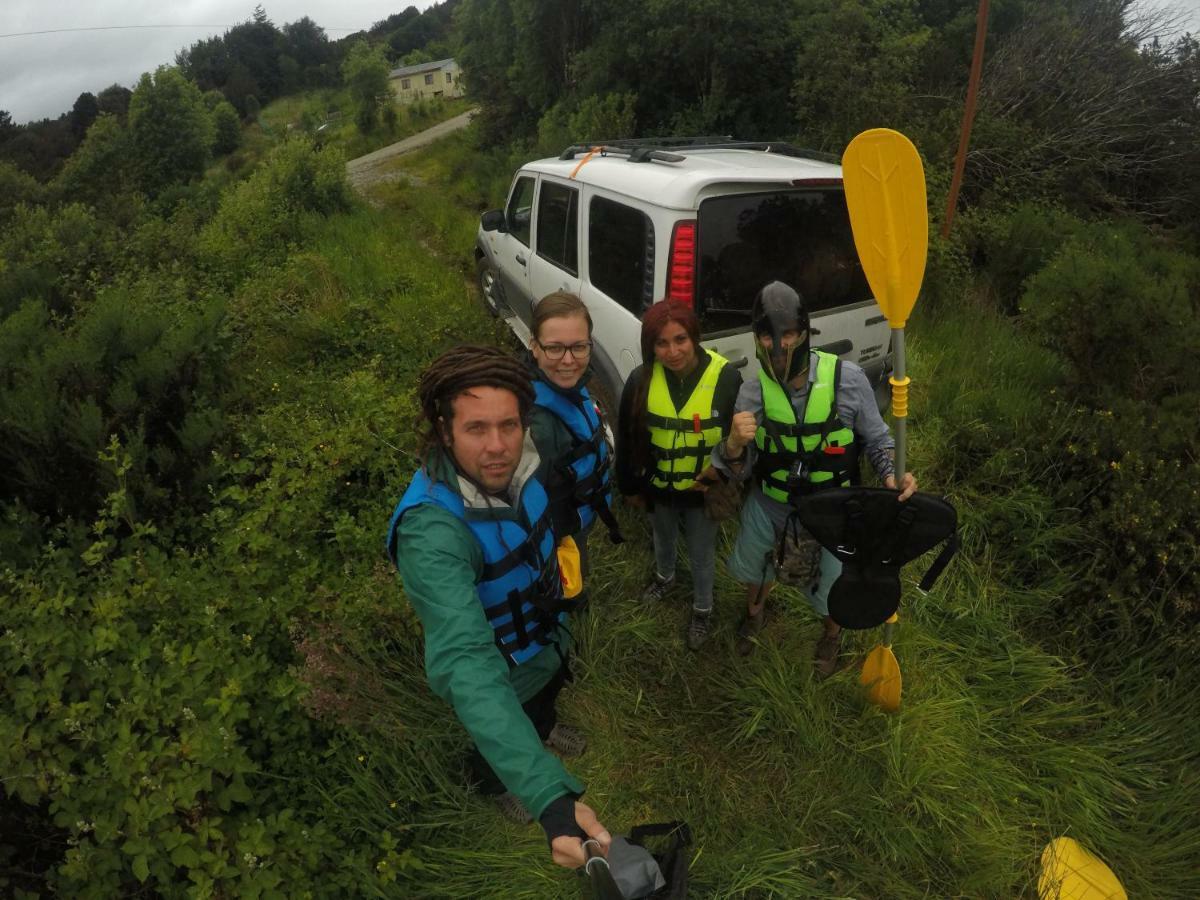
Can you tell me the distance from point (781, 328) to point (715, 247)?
102 centimetres

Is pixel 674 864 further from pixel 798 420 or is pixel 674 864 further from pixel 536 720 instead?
pixel 798 420

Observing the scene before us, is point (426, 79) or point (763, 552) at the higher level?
point (426, 79)

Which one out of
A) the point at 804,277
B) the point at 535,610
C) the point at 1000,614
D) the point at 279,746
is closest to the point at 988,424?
the point at 1000,614

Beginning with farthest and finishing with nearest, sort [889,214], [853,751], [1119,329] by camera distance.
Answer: [1119,329]
[853,751]
[889,214]

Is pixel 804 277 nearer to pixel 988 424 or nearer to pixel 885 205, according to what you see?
pixel 885 205

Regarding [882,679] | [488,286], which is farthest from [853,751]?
[488,286]

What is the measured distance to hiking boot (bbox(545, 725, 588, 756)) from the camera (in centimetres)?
248

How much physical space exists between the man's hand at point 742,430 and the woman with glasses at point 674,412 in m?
0.25

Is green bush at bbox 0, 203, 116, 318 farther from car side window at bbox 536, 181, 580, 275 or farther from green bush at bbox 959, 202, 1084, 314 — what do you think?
green bush at bbox 959, 202, 1084, 314

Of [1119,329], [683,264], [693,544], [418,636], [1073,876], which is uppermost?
[683,264]

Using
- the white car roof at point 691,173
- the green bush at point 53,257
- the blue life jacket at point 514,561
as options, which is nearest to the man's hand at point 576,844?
the blue life jacket at point 514,561

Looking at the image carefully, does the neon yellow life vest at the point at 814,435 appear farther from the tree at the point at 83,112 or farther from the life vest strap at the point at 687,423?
the tree at the point at 83,112

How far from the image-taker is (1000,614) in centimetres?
291

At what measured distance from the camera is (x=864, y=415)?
2.20 m
